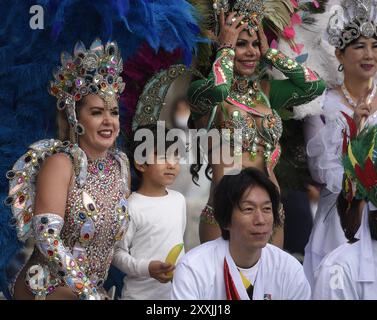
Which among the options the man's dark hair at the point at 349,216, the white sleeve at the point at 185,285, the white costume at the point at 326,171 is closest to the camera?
the white sleeve at the point at 185,285

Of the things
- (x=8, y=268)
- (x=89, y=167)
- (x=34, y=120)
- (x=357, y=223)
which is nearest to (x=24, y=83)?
(x=34, y=120)

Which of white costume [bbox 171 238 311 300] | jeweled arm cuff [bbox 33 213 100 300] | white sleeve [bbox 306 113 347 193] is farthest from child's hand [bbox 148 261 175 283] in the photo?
white sleeve [bbox 306 113 347 193]

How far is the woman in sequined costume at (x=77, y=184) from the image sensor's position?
4719mm

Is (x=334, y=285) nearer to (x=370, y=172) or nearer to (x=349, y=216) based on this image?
(x=370, y=172)

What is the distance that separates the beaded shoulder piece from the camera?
4785 mm

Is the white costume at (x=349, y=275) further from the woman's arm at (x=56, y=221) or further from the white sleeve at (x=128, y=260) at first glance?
the woman's arm at (x=56, y=221)

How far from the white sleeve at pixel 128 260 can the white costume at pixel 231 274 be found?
45 cm

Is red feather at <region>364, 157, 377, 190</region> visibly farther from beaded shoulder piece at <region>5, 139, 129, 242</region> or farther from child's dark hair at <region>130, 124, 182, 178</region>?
beaded shoulder piece at <region>5, 139, 129, 242</region>

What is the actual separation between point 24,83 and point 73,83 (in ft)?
0.92

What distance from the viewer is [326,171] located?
593 centimetres

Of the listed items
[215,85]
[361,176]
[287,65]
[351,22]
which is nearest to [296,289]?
[361,176]

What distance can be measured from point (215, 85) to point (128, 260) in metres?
0.92

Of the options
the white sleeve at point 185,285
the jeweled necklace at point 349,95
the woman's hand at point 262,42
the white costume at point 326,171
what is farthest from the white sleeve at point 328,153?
the white sleeve at point 185,285

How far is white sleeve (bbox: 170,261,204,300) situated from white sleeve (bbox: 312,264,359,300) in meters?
0.56
